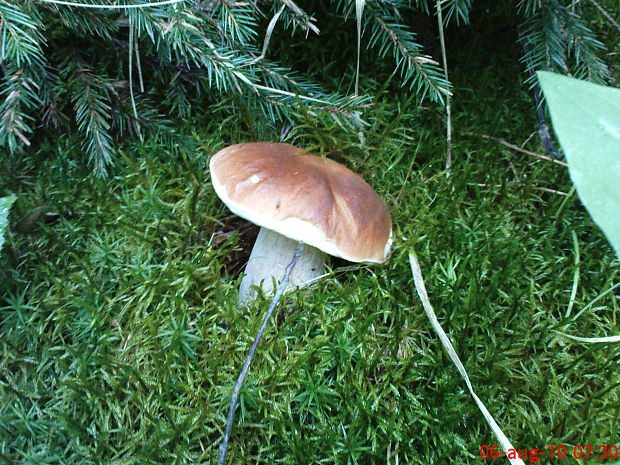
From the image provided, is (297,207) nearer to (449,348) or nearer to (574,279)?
(449,348)

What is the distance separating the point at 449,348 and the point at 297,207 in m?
0.47

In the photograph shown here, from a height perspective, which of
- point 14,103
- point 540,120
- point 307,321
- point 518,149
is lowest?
point 307,321

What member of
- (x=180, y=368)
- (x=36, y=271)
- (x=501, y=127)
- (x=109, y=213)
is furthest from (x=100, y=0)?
(x=501, y=127)

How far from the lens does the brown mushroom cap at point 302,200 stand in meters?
0.99

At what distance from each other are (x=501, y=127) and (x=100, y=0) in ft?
4.24

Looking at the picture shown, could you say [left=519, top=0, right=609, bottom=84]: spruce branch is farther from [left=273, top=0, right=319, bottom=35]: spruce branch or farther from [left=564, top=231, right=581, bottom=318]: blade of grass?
[left=273, top=0, right=319, bottom=35]: spruce branch

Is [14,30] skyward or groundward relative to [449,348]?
skyward

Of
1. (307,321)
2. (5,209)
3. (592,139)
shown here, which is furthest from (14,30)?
(592,139)

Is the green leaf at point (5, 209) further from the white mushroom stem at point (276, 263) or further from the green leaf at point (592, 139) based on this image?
the green leaf at point (592, 139)

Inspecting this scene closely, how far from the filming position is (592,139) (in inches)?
18.7

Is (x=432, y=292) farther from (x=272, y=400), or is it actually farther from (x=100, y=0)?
(x=100, y=0)

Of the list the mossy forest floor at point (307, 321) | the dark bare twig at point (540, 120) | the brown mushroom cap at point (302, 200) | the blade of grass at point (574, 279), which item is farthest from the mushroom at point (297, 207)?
the dark bare twig at point (540, 120)

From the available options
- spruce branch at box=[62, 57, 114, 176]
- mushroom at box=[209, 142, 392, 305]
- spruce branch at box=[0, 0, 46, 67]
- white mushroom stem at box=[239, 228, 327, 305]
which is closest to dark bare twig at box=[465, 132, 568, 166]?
mushroom at box=[209, 142, 392, 305]

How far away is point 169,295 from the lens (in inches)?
45.4
